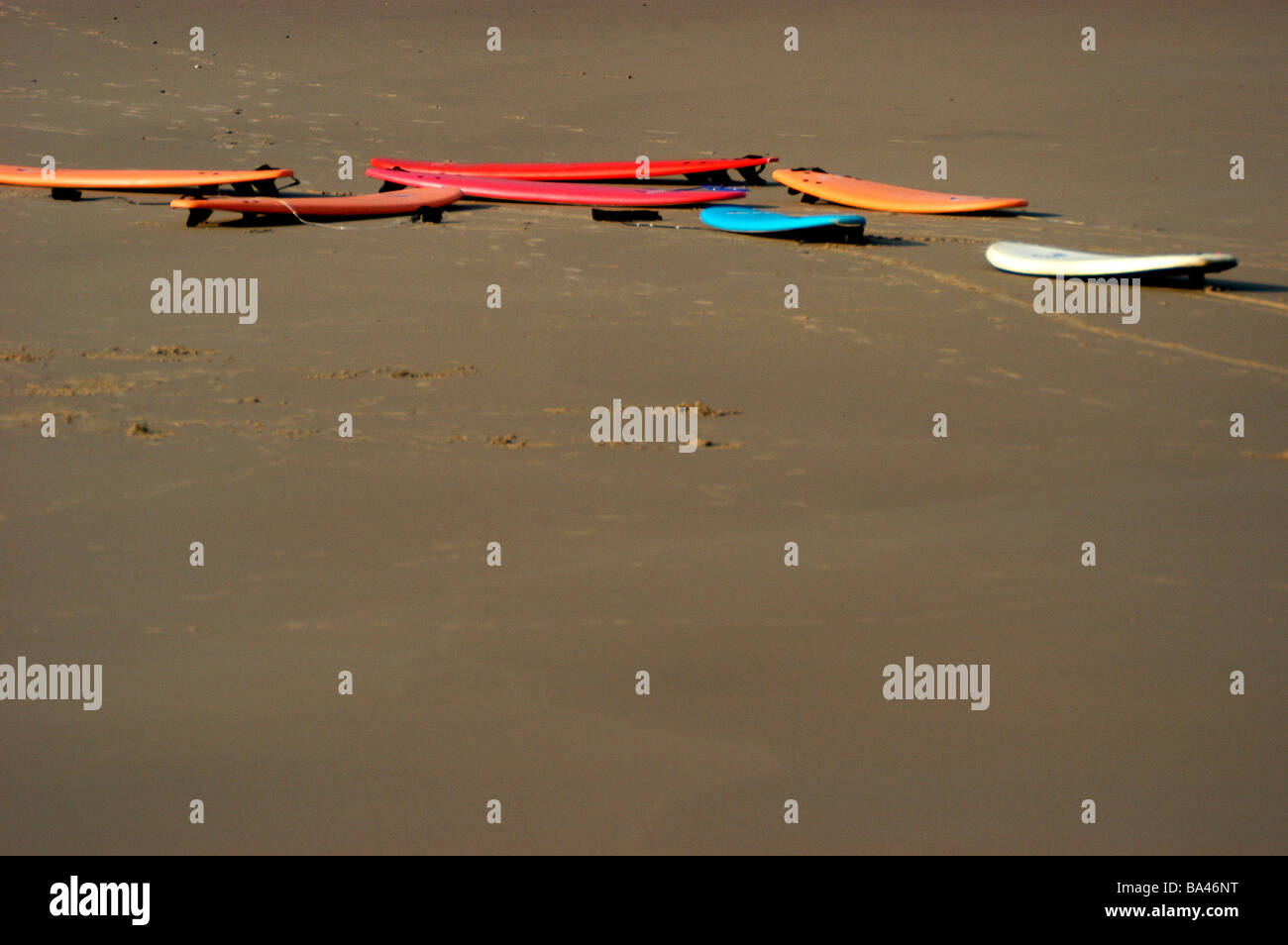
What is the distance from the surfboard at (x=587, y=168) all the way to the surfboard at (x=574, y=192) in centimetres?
76

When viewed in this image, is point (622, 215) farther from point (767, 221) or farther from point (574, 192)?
point (767, 221)

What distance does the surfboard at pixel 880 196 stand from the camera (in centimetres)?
1070

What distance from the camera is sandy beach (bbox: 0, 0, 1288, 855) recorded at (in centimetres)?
314

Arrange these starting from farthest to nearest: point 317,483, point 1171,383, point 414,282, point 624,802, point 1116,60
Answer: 1. point 1116,60
2. point 414,282
3. point 1171,383
4. point 317,483
5. point 624,802

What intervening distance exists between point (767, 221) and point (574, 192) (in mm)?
2196

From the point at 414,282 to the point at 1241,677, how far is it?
5.66m

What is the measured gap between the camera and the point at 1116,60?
17.2m

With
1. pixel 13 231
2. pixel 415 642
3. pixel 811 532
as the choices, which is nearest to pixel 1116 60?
pixel 13 231

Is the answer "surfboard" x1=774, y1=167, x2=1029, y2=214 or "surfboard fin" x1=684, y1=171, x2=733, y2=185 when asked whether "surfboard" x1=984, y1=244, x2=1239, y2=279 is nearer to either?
"surfboard" x1=774, y1=167, x2=1029, y2=214

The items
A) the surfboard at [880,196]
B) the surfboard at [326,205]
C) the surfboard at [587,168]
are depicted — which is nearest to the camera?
the surfboard at [326,205]

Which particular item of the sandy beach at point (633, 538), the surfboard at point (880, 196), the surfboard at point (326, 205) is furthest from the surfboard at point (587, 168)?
the sandy beach at point (633, 538)

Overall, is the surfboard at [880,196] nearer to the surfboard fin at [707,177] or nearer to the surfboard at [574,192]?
the surfboard fin at [707,177]

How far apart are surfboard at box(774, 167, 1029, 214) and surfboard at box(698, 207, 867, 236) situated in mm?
1370
